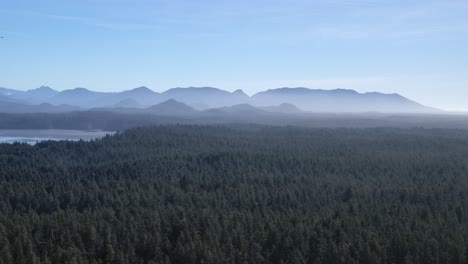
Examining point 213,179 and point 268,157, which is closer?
point 213,179

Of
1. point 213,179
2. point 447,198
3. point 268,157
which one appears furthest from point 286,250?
point 268,157

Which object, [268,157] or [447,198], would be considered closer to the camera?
[447,198]

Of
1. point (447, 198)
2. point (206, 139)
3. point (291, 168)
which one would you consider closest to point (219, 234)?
point (447, 198)

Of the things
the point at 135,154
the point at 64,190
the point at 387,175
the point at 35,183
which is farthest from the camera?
the point at 135,154

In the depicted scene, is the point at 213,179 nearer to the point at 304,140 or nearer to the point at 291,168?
the point at 291,168

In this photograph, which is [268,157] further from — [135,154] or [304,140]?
[304,140]

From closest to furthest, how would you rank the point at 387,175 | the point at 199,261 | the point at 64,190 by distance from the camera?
the point at 199,261 → the point at 64,190 → the point at 387,175
